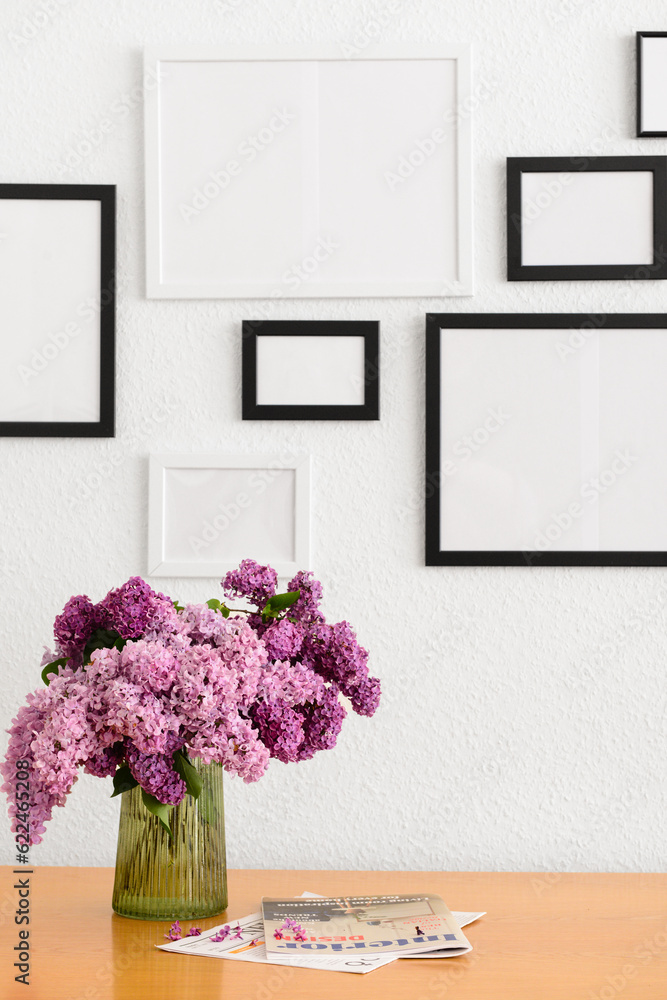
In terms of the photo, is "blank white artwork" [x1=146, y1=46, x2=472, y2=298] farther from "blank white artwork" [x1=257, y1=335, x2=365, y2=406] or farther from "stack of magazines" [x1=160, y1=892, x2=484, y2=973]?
"stack of magazines" [x1=160, y1=892, x2=484, y2=973]

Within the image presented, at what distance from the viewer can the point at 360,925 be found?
0.90m

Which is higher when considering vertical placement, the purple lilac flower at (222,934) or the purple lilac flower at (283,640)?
the purple lilac flower at (283,640)

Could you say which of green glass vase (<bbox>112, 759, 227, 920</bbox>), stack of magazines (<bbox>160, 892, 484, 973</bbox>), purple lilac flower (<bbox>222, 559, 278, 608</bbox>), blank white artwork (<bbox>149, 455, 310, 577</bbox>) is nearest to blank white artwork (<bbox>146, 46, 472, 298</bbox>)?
blank white artwork (<bbox>149, 455, 310, 577</bbox>)

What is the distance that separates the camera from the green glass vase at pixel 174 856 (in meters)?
0.91

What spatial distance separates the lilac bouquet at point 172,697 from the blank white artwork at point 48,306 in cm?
41

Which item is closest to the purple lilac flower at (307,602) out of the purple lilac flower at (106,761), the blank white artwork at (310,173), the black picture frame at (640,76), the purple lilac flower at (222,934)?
the purple lilac flower at (106,761)

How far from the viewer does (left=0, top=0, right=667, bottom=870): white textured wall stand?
1.17 meters

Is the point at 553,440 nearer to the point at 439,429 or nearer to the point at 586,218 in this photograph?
the point at 439,429

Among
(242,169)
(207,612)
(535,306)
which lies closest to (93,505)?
(207,612)

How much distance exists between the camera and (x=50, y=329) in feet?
3.93

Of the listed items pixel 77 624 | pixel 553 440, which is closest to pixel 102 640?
pixel 77 624

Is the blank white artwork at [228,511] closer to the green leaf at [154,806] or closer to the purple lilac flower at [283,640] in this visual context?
the purple lilac flower at [283,640]

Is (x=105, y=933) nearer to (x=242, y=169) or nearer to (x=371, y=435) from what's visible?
(x=371, y=435)

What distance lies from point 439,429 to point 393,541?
17 centimetres
